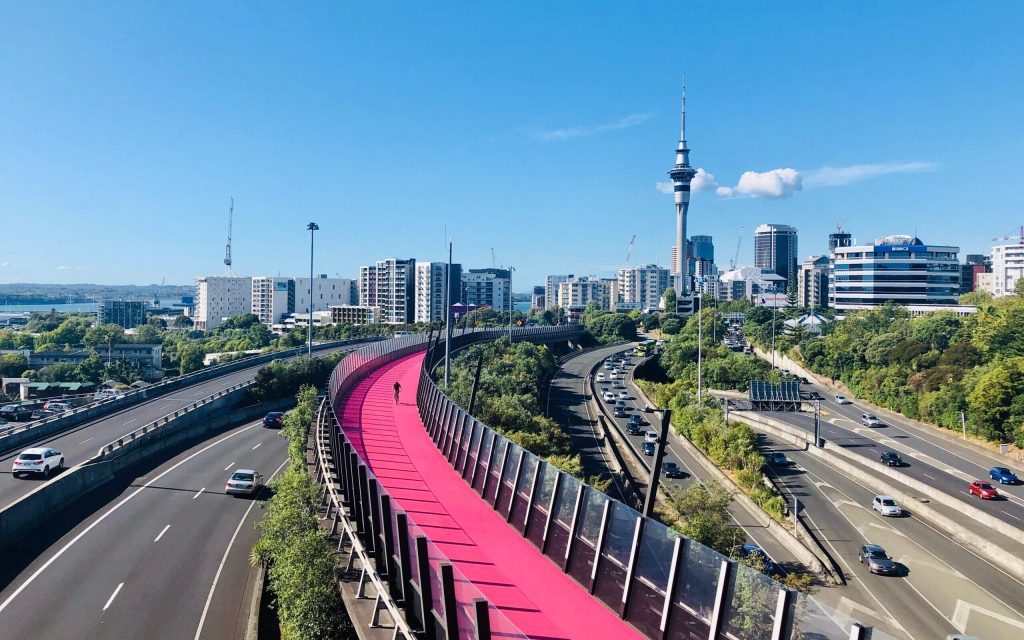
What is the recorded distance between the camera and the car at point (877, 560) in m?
30.7

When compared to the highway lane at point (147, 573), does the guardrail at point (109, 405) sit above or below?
above

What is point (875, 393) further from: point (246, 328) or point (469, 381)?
point (246, 328)

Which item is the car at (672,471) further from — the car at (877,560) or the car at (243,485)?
the car at (243,485)

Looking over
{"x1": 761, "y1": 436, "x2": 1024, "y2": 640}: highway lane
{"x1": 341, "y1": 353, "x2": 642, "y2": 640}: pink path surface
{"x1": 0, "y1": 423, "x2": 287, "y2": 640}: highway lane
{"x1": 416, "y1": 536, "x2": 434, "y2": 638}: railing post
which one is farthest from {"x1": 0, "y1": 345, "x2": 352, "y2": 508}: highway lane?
{"x1": 761, "y1": 436, "x2": 1024, "y2": 640}: highway lane

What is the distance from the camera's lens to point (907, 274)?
128250 mm

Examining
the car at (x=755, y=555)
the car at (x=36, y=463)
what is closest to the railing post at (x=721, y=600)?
the car at (x=755, y=555)

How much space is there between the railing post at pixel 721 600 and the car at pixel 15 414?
209 feet

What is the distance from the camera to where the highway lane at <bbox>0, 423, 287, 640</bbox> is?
19.8 m

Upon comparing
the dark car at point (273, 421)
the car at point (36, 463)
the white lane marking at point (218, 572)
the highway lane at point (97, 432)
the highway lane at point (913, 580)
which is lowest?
the highway lane at point (913, 580)

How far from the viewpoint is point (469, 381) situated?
49.9 m

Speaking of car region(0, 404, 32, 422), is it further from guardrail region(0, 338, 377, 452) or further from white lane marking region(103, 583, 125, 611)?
white lane marking region(103, 583, 125, 611)

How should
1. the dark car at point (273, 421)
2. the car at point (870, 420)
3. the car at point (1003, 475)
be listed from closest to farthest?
the car at point (1003, 475), the dark car at point (273, 421), the car at point (870, 420)

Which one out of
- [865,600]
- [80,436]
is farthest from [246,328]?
[865,600]

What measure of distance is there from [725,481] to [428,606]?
37.7m
